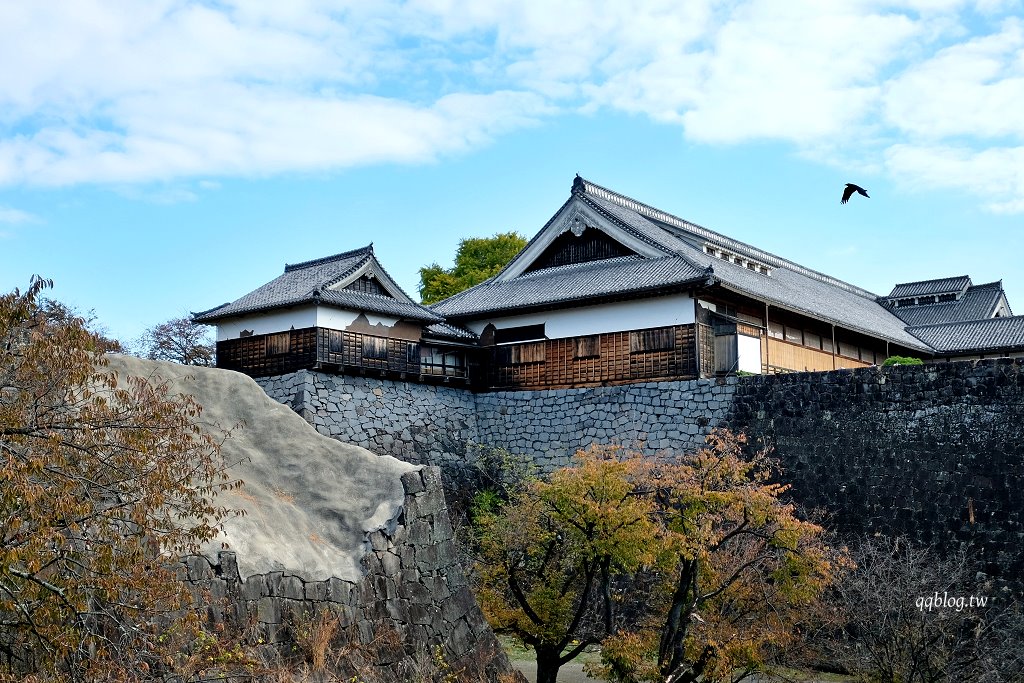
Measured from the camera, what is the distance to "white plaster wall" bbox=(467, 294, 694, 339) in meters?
25.3

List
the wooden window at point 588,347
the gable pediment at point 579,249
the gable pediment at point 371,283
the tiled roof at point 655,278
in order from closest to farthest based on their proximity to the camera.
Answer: the tiled roof at point 655,278 < the gable pediment at point 371,283 < the wooden window at point 588,347 < the gable pediment at point 579,249

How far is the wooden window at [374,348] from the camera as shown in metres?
26.0

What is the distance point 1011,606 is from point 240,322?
17815 millimetres

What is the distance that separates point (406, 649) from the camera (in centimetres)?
1488

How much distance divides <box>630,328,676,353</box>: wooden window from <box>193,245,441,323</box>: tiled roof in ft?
16.0

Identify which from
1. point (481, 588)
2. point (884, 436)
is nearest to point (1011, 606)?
point (884, 436)

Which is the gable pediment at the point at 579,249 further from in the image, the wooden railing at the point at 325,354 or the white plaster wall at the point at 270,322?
the white plaster wall at the point at 270,322

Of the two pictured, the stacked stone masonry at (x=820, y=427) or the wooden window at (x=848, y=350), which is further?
the wooden window at (x=848, y=350)

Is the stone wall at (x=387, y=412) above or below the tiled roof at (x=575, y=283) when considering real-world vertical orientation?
below

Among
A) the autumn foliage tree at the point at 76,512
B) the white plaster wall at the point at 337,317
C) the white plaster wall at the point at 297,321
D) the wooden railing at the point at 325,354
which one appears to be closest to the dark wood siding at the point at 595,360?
the wooden railing at the point at 325,354

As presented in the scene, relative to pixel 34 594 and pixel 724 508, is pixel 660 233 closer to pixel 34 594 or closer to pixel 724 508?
pixel 724 508

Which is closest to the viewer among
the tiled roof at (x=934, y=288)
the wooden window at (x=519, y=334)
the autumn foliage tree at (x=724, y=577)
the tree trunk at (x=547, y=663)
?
the autumn foliage tree at (x=724, y=577)

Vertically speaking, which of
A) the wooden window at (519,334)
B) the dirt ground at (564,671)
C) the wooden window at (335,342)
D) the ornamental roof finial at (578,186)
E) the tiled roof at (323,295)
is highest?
the ornamental roof finial at (578,186)

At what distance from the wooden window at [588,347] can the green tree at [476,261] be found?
14893mm
